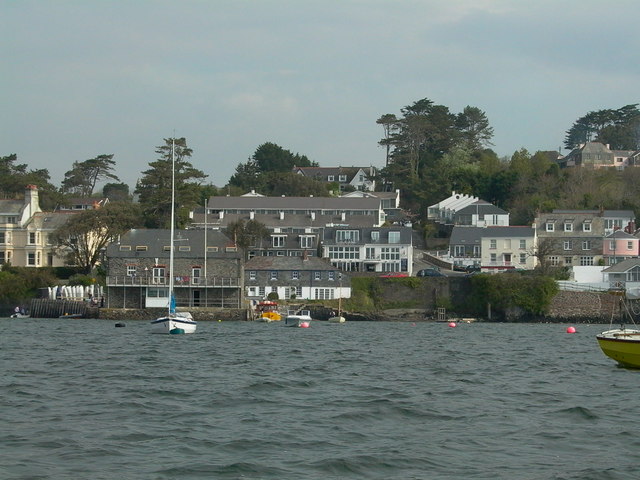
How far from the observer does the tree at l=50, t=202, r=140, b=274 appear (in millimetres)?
90412

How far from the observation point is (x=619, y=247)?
9506 centimetres

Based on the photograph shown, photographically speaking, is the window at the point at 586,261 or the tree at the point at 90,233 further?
the window at the point at 586,261

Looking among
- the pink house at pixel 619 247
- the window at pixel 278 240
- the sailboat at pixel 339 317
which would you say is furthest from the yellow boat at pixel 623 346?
the window at pixel 278 240

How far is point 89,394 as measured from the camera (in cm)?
2919

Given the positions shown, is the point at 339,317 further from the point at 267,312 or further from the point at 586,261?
the point at 586,261

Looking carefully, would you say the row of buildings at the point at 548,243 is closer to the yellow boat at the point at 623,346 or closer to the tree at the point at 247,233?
the tree at the point at 247,233

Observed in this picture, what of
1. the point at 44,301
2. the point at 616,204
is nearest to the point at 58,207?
the point at 44,301

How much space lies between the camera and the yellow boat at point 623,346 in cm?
3575

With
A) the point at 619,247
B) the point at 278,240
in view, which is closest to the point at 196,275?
the point at 278,240

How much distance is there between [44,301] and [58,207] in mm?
43714

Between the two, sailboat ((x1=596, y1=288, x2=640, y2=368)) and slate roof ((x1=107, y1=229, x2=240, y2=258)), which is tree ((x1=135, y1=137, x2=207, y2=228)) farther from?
sailboat ((x1=596, y1=288, x2=640, y2=368))

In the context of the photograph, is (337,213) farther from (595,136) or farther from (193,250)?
(595,136)

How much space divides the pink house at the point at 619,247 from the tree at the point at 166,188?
131 ft

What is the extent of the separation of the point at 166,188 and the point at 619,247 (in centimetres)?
4289
